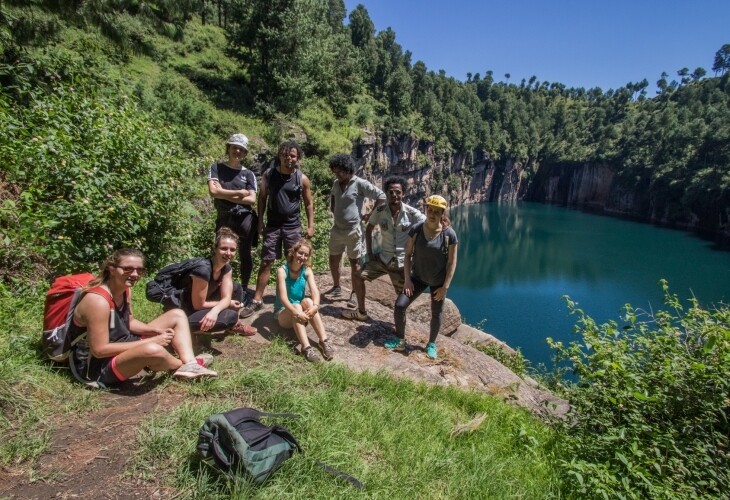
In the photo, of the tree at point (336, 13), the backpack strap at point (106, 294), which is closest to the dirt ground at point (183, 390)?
the backpack strap at point (106, 294)

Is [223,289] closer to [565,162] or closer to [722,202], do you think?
[722,202]

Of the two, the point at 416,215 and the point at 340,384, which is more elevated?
the point at 416,215

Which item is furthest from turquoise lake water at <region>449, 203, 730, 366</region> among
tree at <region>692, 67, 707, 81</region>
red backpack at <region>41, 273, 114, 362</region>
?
tree at <region>692, 67, 707, 81</region>

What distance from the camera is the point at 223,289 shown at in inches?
162

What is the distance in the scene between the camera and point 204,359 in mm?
3613

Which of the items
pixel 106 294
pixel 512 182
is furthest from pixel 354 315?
pixel 512 182

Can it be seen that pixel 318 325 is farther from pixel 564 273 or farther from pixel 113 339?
pixel 564 273

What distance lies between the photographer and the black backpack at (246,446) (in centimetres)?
238

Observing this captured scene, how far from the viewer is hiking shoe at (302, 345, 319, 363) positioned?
4.12 meters

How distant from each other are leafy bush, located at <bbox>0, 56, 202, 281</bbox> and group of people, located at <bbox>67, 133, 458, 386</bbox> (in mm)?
1422

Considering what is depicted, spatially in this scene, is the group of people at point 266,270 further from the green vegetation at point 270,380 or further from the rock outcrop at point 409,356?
the green vegetation at point 270,380

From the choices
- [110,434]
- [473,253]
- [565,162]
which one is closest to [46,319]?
[110,434]

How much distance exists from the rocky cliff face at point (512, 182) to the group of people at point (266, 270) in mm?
32189

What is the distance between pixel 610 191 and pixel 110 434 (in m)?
88.7
